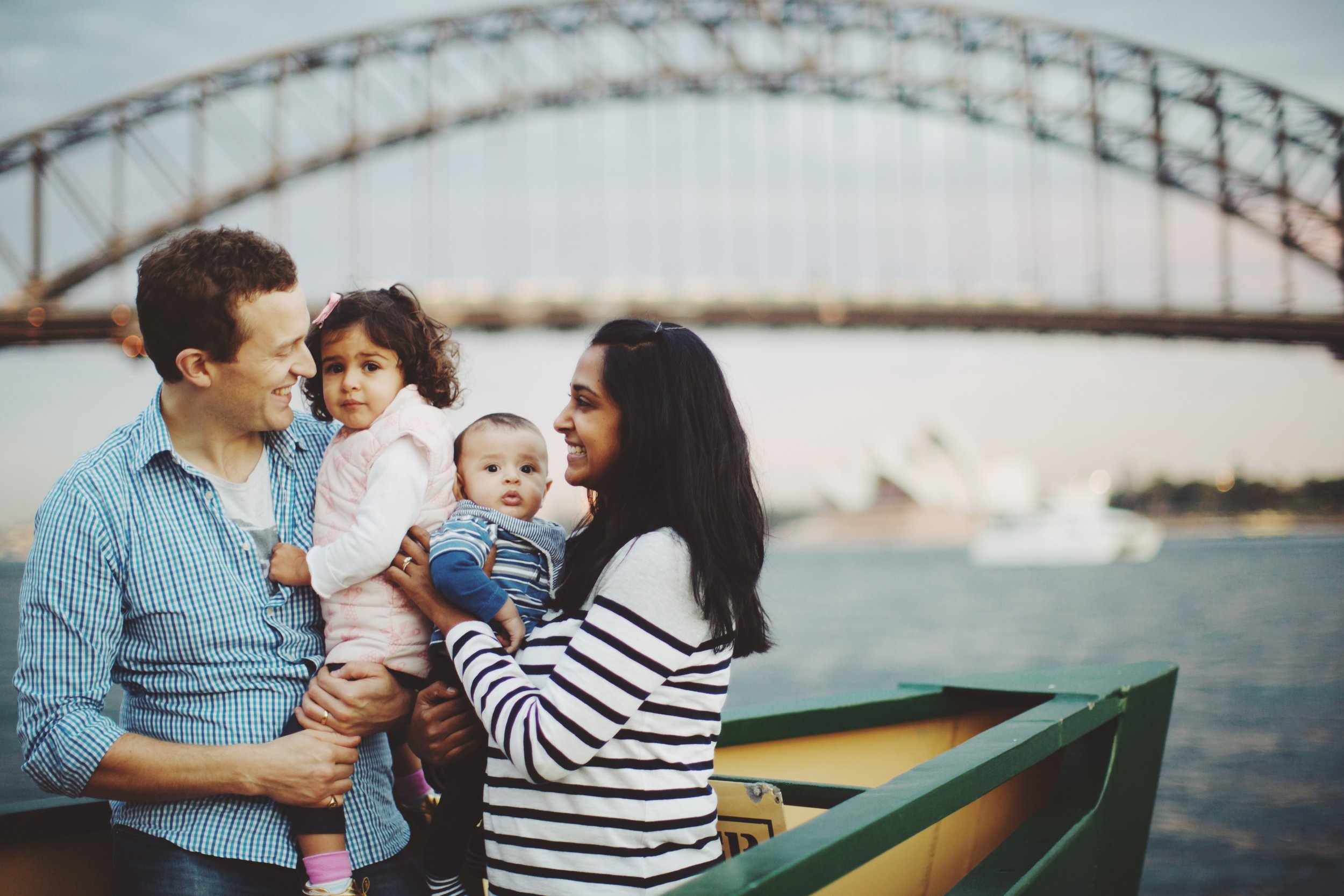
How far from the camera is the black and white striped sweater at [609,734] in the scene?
1.22 m

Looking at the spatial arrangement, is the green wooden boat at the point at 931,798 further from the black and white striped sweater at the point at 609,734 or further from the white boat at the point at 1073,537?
the white boat at the point at 1073,537

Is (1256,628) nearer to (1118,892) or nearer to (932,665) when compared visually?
(932,665)

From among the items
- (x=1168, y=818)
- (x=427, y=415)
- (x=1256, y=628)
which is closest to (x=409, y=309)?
(x=427, y=415)

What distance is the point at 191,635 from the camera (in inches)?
54.6

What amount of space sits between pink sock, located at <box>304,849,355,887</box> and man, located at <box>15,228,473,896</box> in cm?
3

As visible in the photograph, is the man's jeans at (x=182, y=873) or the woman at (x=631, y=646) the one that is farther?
the man's jeans at (x=182, y=873)

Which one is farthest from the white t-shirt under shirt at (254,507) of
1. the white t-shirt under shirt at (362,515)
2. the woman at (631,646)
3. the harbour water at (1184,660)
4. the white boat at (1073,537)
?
the white boat at (1073,537)

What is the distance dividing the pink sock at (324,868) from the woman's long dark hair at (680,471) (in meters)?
0.47

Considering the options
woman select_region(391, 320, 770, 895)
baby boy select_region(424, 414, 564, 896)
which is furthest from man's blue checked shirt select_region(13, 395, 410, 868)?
woman select_region(391, 320, 770, 895)

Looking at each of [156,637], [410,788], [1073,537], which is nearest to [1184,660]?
[410,788]

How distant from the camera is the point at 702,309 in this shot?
20.6 metres

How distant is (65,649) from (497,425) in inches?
24.6

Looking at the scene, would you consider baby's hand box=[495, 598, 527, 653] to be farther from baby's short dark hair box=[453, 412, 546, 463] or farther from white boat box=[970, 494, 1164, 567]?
white boat box=[970, 494, 1164, 567]

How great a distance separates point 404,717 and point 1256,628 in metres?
26.0
